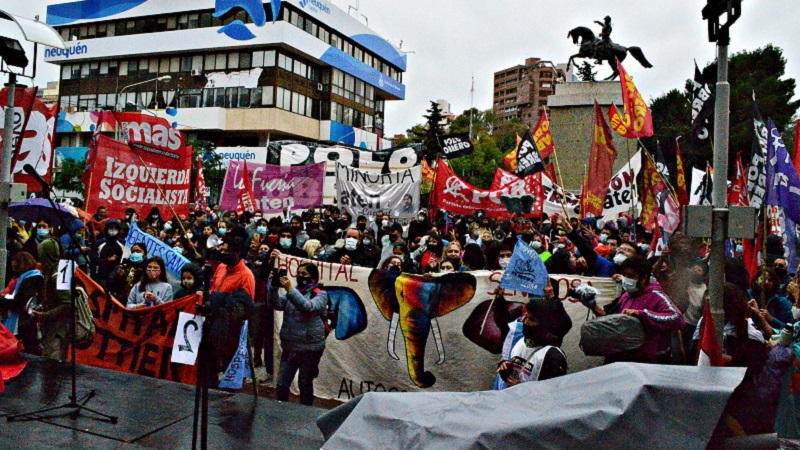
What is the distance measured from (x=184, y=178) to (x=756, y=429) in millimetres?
9631

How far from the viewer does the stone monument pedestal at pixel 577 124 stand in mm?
21359

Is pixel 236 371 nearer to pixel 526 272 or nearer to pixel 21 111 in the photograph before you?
pixel 526 272

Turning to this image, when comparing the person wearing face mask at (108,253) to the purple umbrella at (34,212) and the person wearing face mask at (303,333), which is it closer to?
the purple umbrella at (34,212)

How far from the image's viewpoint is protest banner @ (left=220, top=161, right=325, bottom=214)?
13516 millimetres

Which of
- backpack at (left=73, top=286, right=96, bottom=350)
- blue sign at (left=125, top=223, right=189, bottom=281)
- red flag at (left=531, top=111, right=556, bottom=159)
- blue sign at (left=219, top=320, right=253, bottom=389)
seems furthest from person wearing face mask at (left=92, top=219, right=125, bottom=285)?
red flag at (left=531, top=111, right=556, bottom=159)

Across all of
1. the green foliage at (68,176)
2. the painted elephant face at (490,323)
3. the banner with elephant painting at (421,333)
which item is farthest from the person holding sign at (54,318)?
the green foliage at (68,176)

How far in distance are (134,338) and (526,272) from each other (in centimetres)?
398

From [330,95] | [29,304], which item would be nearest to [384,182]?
[29,304]

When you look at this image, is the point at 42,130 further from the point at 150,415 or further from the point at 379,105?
the point at 379,105

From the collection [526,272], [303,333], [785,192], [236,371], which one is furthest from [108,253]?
[785,192]

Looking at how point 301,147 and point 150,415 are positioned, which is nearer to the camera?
point 150,415

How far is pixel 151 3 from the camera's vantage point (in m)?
54.2

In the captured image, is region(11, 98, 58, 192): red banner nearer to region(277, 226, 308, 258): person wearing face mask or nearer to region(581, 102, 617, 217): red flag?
region(277, 226, 308, 258): person wearing face mask

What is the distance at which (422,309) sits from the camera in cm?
670
